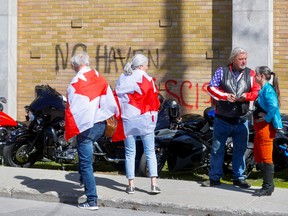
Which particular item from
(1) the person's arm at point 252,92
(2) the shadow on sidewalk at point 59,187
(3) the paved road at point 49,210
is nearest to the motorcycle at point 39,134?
(2) the shadow on sidewalk at point 59,187

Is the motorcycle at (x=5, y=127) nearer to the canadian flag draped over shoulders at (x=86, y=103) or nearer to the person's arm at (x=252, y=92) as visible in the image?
the canadian flag draped over shoulders at (x=86, y=103)

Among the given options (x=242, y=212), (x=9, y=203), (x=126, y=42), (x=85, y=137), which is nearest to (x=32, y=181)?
(x=9, y=203)

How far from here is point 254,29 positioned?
1354cm

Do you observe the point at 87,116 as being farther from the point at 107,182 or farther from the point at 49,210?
the point at 107,182

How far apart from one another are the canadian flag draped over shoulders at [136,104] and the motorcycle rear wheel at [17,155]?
2915mm

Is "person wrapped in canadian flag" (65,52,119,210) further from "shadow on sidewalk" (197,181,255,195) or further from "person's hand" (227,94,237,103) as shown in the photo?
"shadow on sidewalk" (197,181,255,195)

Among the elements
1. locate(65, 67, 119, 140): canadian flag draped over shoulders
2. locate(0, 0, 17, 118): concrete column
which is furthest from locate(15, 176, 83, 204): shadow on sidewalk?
locate(0, 0, 17, 118): concrete column

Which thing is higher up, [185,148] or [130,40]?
[130,40]

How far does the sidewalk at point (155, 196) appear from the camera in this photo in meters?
8.11

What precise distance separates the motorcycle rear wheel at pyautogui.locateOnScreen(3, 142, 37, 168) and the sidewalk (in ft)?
3.64

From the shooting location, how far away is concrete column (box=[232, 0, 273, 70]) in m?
13.5

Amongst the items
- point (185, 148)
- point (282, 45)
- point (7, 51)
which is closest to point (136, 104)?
point (185, 148)

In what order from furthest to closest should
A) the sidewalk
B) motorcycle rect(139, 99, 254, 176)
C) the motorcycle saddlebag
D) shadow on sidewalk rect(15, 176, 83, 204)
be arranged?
1. the motorcycle saddlebag
2. motorcycle rect(139, 99, 254, 176)
3. shadow on sidewalk rect(15, 176, 83, 204)
4. the sidewalk

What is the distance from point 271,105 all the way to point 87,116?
206 cm
